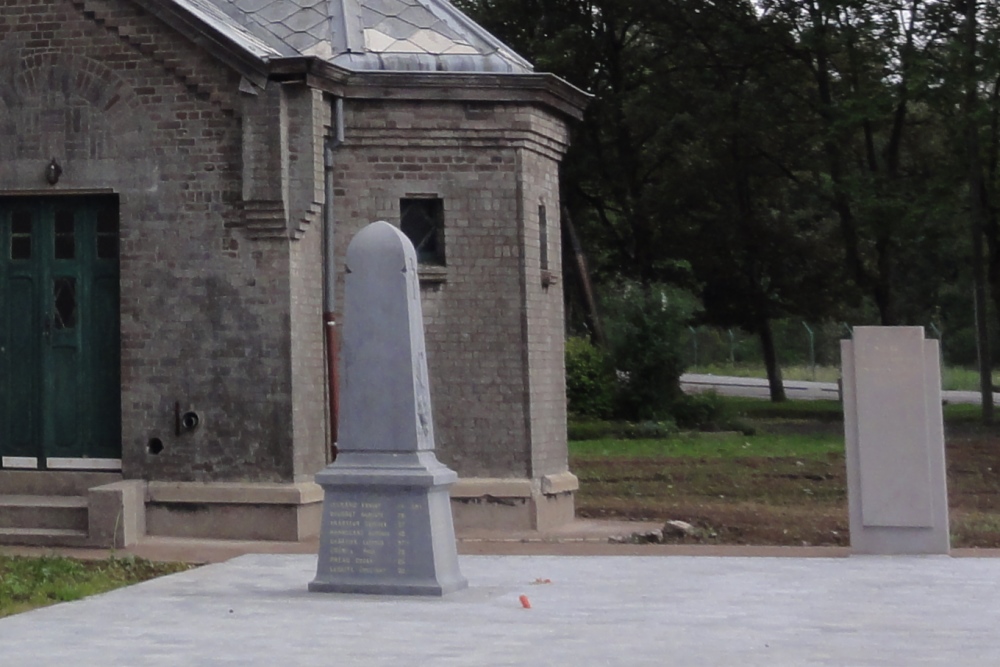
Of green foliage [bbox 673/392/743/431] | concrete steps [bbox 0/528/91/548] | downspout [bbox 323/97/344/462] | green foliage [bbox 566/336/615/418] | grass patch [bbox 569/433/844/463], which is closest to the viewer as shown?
concrete steps [bbox 0/528/91/548]

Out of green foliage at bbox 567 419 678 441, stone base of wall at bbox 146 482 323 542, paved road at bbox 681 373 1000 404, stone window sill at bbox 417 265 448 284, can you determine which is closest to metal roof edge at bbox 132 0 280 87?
stone window sill at bbox 417 265 448 284

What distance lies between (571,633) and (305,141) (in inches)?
272

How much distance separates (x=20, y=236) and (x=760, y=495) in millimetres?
9672

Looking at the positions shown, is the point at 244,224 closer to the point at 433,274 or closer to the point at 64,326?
the point at 433,274

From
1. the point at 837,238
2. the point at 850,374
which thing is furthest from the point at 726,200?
the point at 850,374

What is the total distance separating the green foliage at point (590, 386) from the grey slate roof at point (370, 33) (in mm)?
17385

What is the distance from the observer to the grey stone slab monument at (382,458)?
983cm

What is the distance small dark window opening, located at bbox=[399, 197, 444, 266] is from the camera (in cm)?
1502

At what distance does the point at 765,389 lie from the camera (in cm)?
5050

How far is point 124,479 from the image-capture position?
1426 cm

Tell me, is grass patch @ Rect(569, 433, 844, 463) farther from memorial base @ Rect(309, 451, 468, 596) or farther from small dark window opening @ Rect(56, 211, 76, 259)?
memorial base @ Rect(309, 451, 468, 596)

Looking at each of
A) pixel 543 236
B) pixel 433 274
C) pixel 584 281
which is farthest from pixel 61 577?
pixel 584 281

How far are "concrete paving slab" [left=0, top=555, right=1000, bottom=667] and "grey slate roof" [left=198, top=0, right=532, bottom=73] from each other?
226 inches

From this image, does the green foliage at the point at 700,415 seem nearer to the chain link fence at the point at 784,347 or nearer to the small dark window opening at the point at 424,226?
the small dark window opening at the point at 424,226
